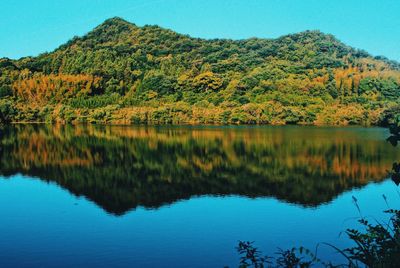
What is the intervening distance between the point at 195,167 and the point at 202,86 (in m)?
47.5

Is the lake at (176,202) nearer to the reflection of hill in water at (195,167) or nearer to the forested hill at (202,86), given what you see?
the reflection of hill in water at (195,167)

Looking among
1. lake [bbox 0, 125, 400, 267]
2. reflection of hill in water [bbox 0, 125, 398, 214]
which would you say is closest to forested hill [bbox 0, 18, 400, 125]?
reflection of hill in water [bbox 0, 125, 398, 214]

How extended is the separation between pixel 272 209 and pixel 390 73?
208ft

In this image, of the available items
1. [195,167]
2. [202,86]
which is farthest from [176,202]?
[202,86]

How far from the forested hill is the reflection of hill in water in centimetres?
2424

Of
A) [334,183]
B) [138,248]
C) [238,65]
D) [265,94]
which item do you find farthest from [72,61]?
[138,248]

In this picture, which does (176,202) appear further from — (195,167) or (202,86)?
(202,86)

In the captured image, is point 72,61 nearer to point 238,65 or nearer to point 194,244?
point 238,65

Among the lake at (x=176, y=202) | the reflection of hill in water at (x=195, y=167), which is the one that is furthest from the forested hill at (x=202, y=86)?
the lake at (x=176, y=202)

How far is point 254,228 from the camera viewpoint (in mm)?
11086

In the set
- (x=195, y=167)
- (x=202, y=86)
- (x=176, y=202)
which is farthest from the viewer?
(x=202, y=86)

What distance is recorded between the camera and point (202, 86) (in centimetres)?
6719

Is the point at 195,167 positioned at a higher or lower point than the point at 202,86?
lower

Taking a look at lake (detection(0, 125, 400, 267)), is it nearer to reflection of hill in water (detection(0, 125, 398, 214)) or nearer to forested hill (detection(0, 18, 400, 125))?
reflection of hill in water (detection(0, 125, 398, 214))
